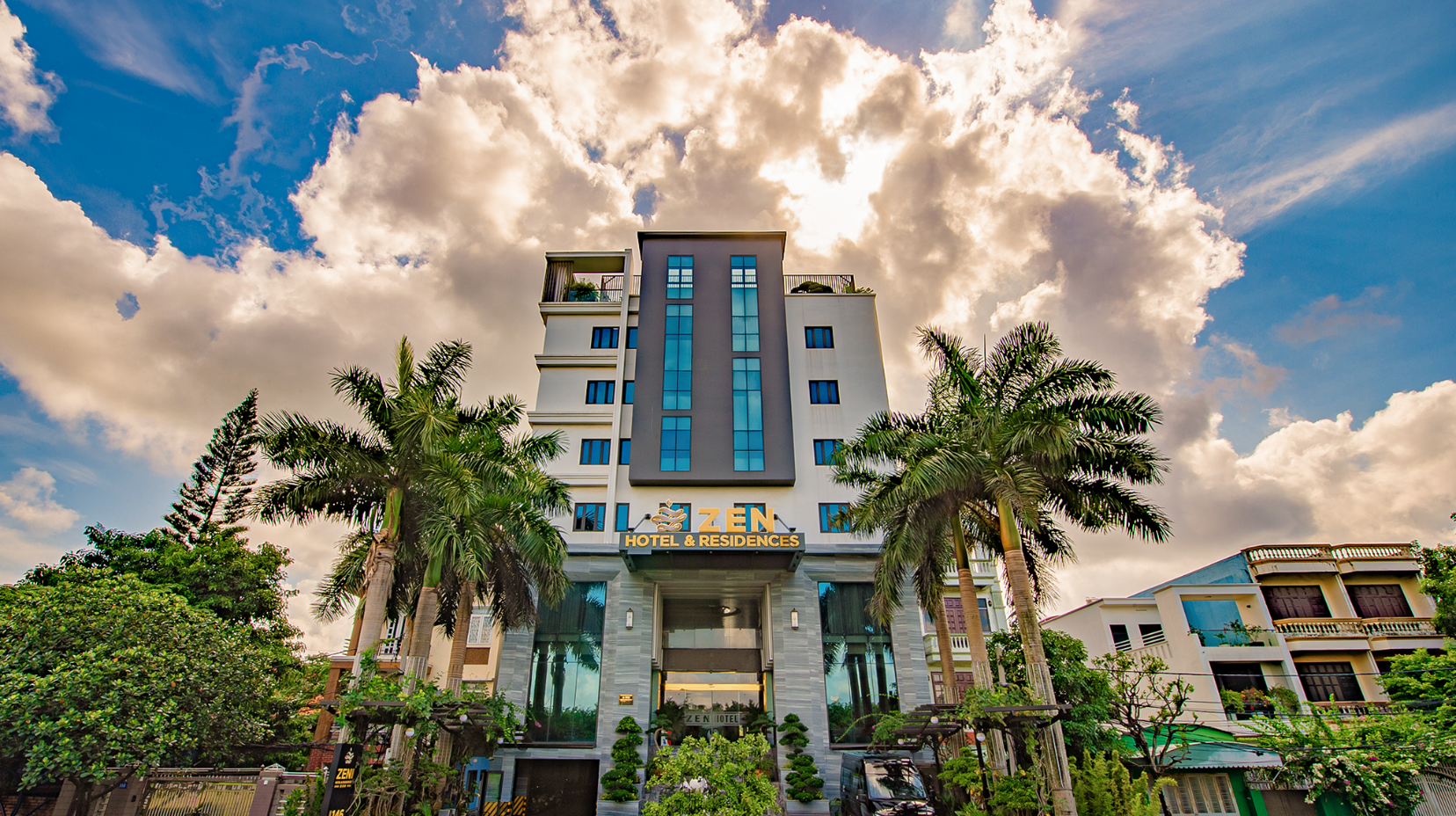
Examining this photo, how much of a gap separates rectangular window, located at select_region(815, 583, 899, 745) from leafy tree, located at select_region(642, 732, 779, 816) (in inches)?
432

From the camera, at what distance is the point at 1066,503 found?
1669 centimetres

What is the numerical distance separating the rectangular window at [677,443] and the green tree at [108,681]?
16.8m

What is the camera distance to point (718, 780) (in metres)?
14.1

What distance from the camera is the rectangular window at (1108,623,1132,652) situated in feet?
104

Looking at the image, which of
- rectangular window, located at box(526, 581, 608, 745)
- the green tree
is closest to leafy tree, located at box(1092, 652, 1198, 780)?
A: rectangular window, located at box(526, 581, 608, 745)

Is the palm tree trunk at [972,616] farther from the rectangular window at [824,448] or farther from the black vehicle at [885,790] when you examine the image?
the rectangular window at [824,448]

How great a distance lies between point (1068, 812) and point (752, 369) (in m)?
22.3


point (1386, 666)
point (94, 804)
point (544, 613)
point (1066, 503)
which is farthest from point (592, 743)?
point (1386, 666)

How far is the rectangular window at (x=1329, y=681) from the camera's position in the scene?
2836 cm

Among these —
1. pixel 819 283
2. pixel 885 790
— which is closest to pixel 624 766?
pixel 885 790

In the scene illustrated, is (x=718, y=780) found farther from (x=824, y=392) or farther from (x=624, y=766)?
(x=824, y=392)

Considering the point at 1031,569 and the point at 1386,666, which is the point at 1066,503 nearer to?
the point at 1031,569

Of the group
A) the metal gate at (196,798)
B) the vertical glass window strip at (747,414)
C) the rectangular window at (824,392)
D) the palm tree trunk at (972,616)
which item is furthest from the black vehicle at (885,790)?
the metal gate at (196,798)

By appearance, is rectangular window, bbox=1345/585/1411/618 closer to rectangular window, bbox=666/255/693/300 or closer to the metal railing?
the metal railing
